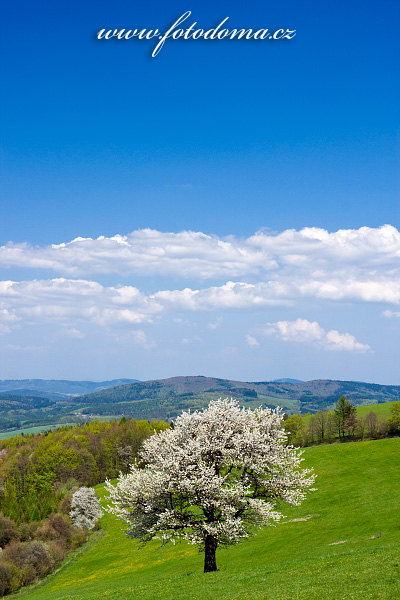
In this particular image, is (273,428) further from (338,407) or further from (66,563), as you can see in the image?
(338,407)

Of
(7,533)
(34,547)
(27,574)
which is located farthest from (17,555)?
(7,533)

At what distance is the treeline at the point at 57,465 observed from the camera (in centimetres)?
12938

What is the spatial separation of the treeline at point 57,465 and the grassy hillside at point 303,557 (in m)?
29.6

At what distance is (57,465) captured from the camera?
145125 mm

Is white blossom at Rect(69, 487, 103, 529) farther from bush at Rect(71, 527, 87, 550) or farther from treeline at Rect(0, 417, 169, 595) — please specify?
bush at Rect(71, 527, 87, 550)

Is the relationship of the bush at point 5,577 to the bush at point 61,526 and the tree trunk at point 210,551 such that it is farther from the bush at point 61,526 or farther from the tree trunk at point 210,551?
the tree trunk at point 210,551

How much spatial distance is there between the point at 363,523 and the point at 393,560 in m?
31.5

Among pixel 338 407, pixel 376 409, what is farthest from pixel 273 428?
pixel 376 409

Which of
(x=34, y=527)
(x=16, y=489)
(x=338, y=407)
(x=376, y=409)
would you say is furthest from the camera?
(x=376, y=409)

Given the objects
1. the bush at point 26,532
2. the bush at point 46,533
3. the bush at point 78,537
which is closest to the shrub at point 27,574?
the bush at point 46,533

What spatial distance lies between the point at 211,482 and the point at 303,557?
17115 millimetres

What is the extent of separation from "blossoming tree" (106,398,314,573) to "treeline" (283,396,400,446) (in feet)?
360

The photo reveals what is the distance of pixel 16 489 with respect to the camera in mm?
137500

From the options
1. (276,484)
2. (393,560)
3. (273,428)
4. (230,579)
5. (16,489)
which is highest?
(273,428)
